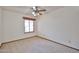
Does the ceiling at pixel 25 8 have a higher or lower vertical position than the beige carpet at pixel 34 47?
higher

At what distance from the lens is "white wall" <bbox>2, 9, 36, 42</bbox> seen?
154cm

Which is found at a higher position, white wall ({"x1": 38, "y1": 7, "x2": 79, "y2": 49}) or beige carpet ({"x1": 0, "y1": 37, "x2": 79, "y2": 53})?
white wall ({"x1": 38, "y1": 7, "x2": 79, "y2": 49})

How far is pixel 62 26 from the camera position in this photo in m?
1.67

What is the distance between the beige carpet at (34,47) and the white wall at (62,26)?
0.10 meters

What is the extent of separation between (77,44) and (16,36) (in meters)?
1.02

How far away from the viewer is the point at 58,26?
5.54ft

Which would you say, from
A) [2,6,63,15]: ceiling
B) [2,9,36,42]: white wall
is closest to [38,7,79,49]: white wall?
[2,6,63,15]: ceiling

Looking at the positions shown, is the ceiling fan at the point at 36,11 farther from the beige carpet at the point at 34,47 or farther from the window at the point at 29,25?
the beige carpet at the point at 34,47

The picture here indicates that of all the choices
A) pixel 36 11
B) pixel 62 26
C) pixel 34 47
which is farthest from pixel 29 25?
pixel 62 26

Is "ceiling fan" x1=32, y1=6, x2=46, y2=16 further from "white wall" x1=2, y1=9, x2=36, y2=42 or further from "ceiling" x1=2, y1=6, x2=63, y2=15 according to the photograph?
"white wall" x1=2, y1=9, x2=36, y2=42

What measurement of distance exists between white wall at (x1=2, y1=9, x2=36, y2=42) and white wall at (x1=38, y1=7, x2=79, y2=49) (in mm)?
278

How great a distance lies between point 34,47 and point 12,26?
0.52 metres

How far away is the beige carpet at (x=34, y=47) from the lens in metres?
1.58

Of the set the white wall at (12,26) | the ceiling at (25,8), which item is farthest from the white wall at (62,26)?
the white wall at (12,26)
